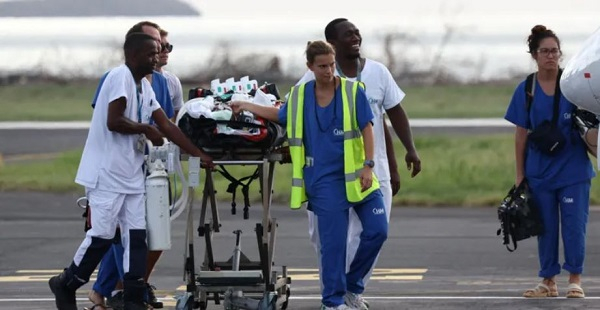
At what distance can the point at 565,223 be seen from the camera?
1071 centimetres

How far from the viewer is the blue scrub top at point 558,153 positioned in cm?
1059

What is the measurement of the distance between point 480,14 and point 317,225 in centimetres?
4116

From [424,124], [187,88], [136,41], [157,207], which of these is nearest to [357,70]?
[136,41]

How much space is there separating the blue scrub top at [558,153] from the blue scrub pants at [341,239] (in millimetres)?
1385

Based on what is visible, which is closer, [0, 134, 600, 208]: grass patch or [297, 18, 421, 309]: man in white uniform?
[297, 18, 421, 309]: man in white uniform

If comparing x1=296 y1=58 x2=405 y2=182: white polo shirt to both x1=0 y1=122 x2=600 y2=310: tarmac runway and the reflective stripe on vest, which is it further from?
x1=0 y1=122 x2=600 y2=310: tarmac runway

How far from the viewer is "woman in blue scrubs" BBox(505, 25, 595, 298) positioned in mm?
10586

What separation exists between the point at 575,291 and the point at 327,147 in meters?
2.10

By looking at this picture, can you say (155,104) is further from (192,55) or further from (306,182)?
(192,55)

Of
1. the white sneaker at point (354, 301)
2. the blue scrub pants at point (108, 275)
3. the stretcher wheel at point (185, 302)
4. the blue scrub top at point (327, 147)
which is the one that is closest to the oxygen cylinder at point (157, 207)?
the stretcher wheel at point (185, 302)

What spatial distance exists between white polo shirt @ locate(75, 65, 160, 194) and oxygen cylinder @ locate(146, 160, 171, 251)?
2.7 inches

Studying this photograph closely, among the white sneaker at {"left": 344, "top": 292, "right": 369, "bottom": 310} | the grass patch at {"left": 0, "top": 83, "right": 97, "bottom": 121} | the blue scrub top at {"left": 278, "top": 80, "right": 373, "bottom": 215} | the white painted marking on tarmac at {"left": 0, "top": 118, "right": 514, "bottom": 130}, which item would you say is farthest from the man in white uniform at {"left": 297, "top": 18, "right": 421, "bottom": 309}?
the grass patch at {"left": 0, "top": 83, "right": 97, "bottom": 121}

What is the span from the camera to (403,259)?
531 inches

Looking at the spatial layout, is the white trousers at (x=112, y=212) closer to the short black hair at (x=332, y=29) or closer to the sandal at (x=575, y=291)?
the short black hair at (x=332, y=29)
